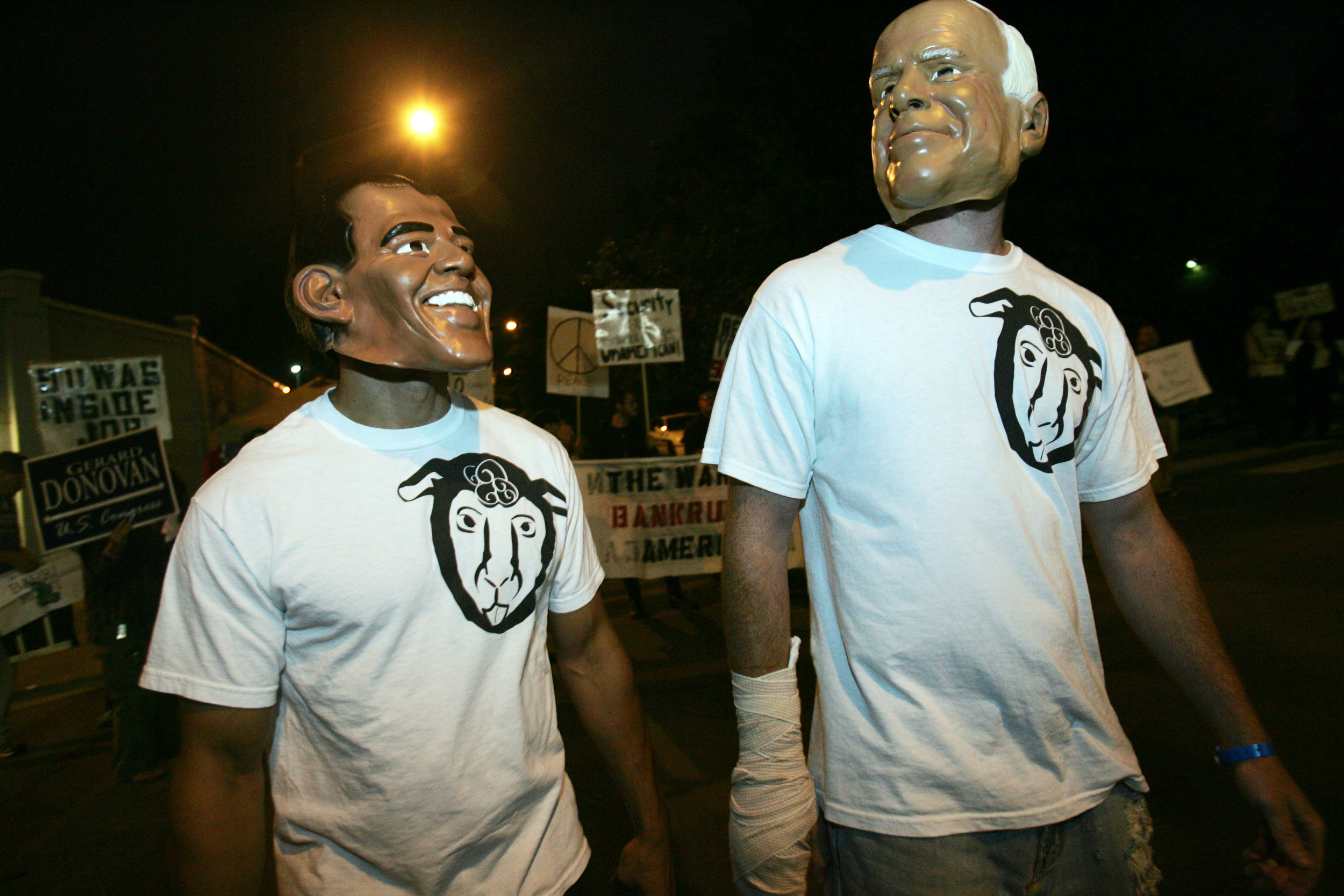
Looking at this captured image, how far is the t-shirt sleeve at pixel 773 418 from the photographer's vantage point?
1.62 meters

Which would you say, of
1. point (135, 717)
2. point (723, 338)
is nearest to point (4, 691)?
point (135, 717)

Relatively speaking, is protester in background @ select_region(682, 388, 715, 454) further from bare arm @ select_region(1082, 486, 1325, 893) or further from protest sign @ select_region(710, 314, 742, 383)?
bare arm @ select_region(1082, 486, 1325, 893)

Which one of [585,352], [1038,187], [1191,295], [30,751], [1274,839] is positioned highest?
[1038,187]

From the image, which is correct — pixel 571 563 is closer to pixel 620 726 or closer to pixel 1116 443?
pixel 620 726

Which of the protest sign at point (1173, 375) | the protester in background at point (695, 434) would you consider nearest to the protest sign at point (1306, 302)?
the protest sign at point (1173, 375)

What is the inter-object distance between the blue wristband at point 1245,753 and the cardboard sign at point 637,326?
7729mm

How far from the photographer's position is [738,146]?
67.8ft

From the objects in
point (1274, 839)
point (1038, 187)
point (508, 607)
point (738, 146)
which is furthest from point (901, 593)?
point (738, 146)

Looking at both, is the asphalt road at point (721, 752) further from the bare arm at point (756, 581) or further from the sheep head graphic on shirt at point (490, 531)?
the bare arm at point (756, 581)

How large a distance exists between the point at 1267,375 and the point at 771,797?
1535 centimetres

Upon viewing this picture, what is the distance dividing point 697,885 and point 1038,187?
16.0 meters

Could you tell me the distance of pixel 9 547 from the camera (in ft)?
20.2

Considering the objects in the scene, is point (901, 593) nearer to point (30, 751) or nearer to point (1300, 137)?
point (30, 751)

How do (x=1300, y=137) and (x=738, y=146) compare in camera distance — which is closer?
(x=738, y=146)
